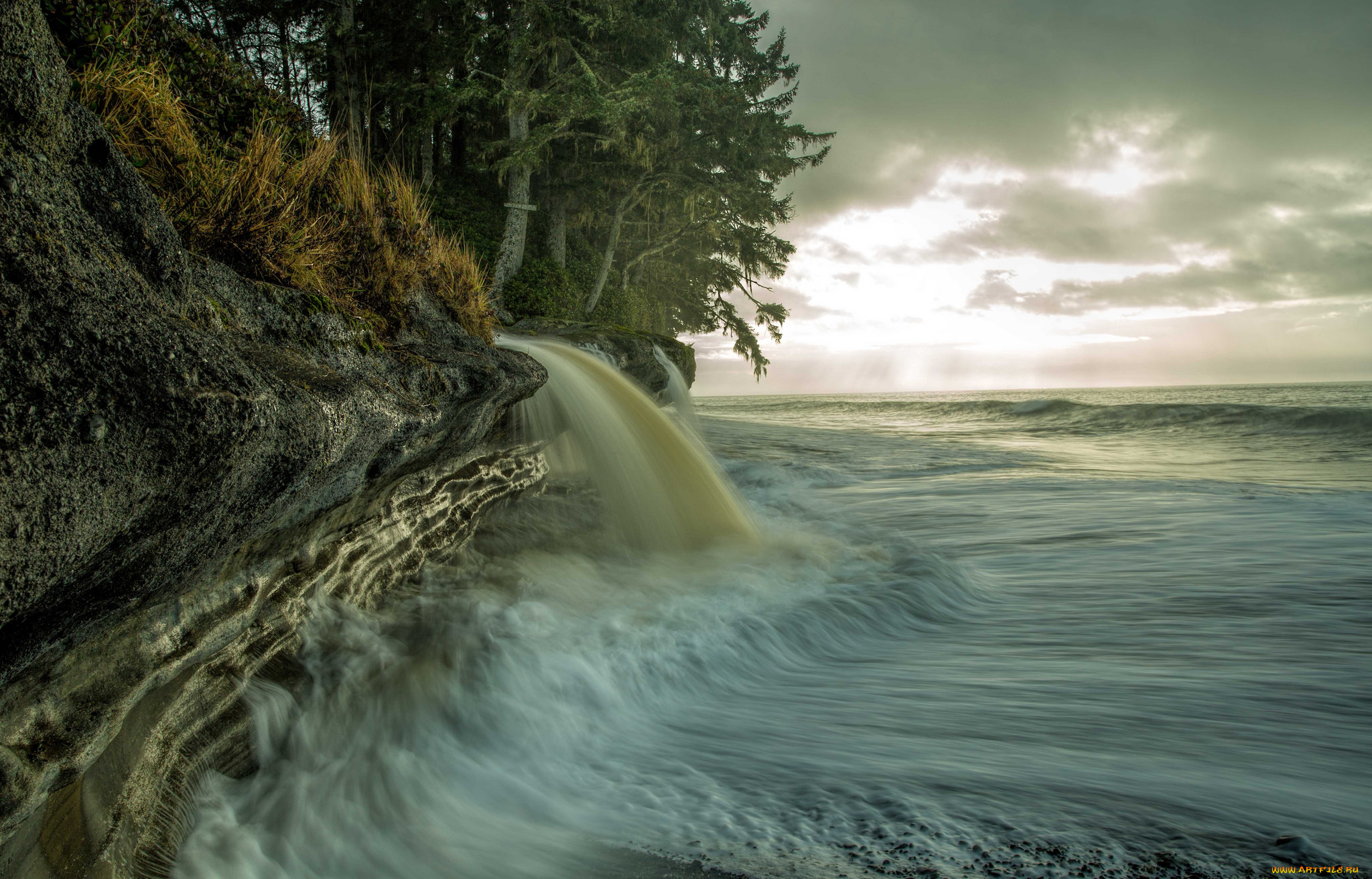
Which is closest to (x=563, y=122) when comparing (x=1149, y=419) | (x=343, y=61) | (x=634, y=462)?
(x=343, y=61)

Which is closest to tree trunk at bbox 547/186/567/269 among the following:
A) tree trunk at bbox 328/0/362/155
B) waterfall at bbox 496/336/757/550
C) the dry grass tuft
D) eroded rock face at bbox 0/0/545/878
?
tree trunk at bbox 328/0/362/155

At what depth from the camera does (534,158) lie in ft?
49.7

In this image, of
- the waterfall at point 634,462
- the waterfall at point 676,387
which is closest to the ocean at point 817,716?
the waterfall at point 634,462

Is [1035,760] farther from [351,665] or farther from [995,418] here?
[995,418]

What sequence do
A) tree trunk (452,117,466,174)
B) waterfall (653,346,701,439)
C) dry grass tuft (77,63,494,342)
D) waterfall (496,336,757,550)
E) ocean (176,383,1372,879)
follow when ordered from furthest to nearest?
tree trunk (452,117,466,174)
waterfall (653,346,701,439)
waterfall (496,336,757,550)
dry grass tuft (77,63,494,342)
ocean (176,383,1372,879)

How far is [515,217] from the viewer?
53.7 ft

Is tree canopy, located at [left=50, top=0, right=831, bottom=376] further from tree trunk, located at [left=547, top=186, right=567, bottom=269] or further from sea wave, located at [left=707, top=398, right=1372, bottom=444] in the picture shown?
sea wave, located at [left=707, top=398, right=1372, bottom=444]

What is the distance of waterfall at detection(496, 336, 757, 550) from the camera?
496cm

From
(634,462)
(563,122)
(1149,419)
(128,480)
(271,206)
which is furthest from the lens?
(1149,419)

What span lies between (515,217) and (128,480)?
16234mm

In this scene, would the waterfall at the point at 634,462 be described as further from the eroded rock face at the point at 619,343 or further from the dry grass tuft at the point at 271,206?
the eroded rock face at the point at 619,343

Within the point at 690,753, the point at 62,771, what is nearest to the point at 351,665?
the point at 62,771

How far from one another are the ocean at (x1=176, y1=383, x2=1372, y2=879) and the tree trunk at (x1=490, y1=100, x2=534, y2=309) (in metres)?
12.3

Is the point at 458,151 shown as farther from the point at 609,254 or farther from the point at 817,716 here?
the point at 817,716
